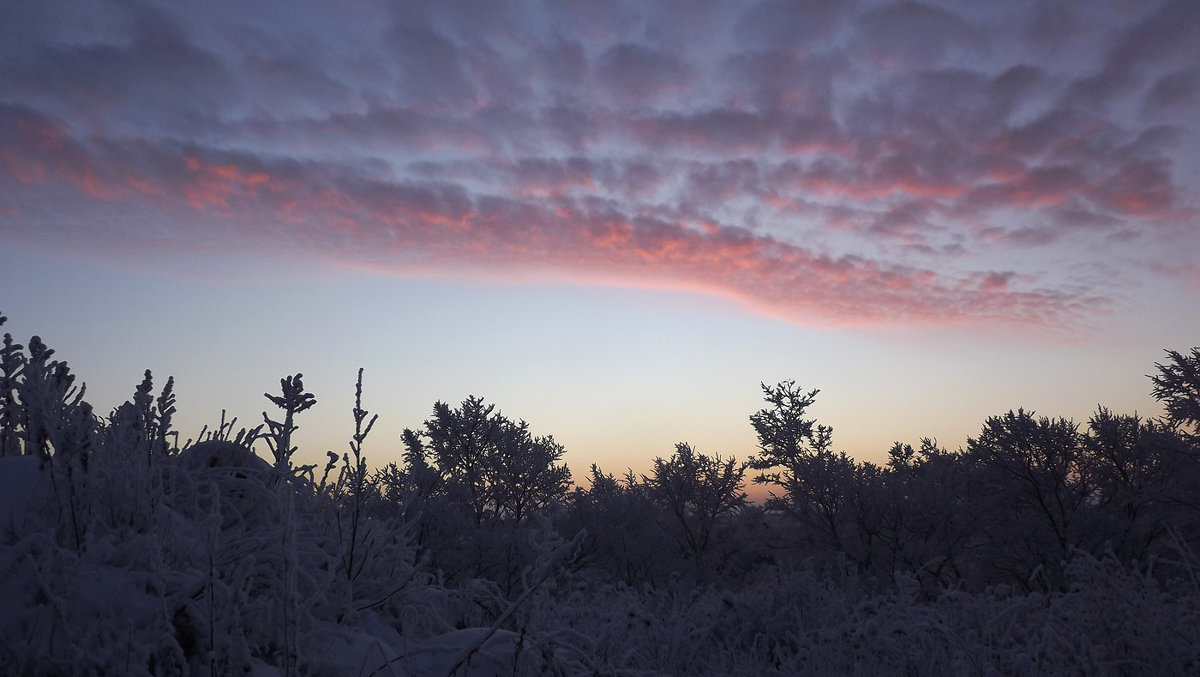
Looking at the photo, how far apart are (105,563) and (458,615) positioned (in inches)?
95.7

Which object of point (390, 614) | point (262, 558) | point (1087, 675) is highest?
point (262, 558)

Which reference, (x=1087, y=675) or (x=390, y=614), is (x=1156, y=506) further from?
(x=390, y=614)

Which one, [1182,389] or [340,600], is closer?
[340,600]

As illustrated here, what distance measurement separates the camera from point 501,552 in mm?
21375

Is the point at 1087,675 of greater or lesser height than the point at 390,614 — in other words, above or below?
below

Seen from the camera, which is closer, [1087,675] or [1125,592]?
[1087,675]

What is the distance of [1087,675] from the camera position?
4969 millimetres

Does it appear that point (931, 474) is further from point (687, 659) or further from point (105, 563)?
point (105, 563)

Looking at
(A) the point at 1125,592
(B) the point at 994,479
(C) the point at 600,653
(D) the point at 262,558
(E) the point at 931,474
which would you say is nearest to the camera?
(D) the point at 262,558

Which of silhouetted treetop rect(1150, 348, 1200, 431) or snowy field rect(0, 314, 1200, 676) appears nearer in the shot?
snowy field rect(0, 314, 1200, 676)

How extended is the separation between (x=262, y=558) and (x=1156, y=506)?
29818mm

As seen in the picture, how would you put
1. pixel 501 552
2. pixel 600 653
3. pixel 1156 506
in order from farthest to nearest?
pixel 1156 506 < pixel 501 552 < pixel 600 653

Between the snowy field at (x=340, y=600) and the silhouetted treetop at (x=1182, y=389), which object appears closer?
the snowy field at (x=340, y=600)

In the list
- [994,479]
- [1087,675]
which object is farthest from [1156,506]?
[1087,675]
